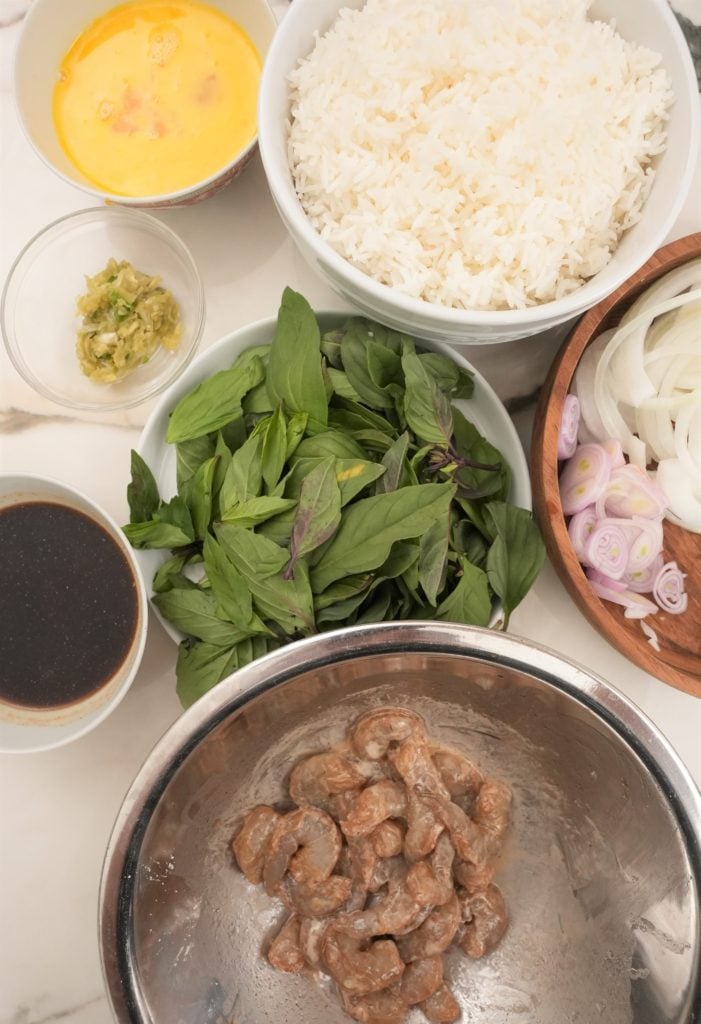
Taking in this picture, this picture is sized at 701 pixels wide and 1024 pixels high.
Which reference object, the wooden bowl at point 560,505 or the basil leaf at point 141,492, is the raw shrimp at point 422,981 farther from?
the basil leaf at point 141,492

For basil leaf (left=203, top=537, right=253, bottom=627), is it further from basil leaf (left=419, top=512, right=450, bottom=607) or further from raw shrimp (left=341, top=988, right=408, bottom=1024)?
raw shrimp (left=341, top=988, right=408, bottom=1024)

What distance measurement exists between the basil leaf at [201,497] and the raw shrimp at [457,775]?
0.41m

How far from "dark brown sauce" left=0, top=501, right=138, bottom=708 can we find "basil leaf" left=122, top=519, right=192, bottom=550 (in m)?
Result: 0.05

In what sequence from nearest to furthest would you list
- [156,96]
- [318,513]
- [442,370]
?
[318,513]
[442,370]
[156,96]

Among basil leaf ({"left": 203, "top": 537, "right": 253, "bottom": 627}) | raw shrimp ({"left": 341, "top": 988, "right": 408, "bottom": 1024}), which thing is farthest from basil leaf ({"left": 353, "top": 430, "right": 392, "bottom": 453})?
raw shrimp ({"left": 341, "top": 988, "right": 408, "bottom": 1024})

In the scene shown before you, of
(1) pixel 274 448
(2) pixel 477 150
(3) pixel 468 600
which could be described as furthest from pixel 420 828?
(2) pixel 477 150

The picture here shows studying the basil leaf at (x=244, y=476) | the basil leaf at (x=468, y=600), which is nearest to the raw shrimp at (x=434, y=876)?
the basil leaf at (x=468, y=600)

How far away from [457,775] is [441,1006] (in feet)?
0.88

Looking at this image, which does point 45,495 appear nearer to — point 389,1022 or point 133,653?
point 133,653

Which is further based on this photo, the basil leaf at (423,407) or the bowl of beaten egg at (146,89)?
the bowl of beaten egg at (146,89)

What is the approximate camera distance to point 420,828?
1030 mm

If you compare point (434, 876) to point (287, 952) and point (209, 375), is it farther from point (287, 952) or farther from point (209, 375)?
point (209, 375)

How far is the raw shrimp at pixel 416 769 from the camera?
3.41 ft

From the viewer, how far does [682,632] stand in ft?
3.95
